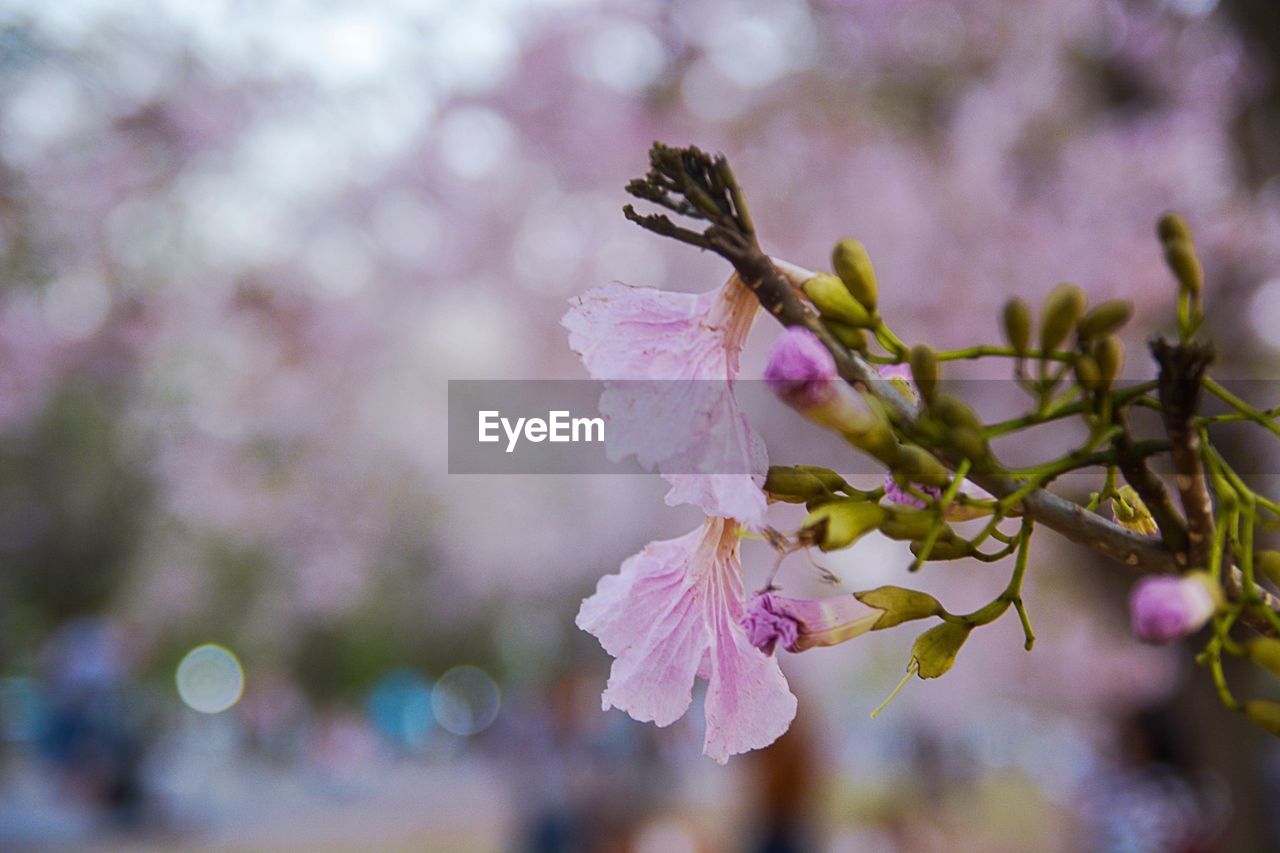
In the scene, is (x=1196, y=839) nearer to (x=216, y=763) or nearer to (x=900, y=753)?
(x=900, y=753)

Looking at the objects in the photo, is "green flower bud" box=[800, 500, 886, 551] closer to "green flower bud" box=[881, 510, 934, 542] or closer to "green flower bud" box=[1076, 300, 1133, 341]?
"green flower bud" box=[881, 510, 934, 542]

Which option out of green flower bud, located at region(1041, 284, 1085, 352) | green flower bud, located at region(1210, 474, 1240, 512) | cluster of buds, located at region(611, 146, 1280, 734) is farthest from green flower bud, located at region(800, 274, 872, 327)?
green flower bud, located at region(1210, 474, 1240, 512)

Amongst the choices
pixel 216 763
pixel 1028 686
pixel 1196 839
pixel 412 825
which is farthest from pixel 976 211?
pixel 216 763

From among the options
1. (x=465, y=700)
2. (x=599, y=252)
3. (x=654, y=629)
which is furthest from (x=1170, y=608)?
(x=465, y=700)

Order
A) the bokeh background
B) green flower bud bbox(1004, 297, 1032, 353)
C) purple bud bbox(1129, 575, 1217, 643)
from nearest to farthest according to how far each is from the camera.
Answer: purple bud bbox(1129, 575, 1217, 643) < green flower bud bbox(1004, 297, 1032, 353) < the bokeh background

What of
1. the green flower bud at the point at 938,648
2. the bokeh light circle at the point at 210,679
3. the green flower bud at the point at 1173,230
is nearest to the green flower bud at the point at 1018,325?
the green flower bud at the point at 1173,230

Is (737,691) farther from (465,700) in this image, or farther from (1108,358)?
(465,700)

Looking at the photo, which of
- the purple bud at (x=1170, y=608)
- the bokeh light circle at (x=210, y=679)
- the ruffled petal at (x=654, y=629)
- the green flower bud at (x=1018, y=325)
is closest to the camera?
the purple bud at (x=1170, y=608)

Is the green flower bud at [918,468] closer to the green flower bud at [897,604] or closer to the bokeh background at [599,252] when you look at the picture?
the green flower bud at [897,604]
